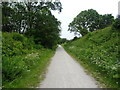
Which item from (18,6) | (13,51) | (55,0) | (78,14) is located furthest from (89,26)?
(13,51)

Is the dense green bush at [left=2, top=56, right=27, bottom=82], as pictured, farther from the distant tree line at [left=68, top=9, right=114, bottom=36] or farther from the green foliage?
the distant tree line at [left=68, top=9, right=114, bottom=36]

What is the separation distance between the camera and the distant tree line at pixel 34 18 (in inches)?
1229

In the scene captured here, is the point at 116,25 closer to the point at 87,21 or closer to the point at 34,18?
the point at 34,18

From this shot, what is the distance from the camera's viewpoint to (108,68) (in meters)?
8.80

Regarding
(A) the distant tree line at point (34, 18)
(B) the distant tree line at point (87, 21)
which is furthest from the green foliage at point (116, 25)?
(B) the distant tree line at point (87, 21)

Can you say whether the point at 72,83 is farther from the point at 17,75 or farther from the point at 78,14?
the point at 78,14

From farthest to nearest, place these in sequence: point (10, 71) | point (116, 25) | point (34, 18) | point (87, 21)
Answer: point (87, 21), point (34, 18), point (116, 25), point (10, 71)

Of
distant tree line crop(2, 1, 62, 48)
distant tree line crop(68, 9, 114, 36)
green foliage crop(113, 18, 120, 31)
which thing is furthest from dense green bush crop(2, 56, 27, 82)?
distant tree line crop(68, 9, 114, 36)

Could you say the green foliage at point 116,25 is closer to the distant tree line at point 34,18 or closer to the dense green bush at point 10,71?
the distant tree line at point 34,18

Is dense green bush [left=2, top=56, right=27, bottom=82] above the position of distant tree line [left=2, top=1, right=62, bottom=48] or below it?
below

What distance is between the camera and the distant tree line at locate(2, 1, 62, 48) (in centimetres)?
3122

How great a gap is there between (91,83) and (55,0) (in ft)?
90.2

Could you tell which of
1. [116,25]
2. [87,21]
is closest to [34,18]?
[116,25]

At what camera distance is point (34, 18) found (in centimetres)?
3197
